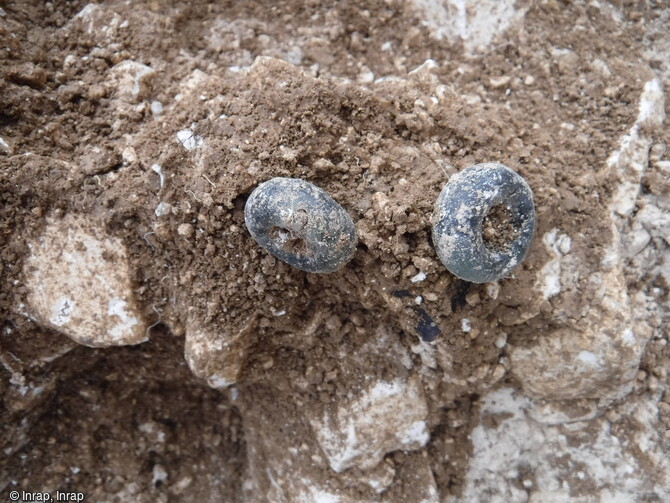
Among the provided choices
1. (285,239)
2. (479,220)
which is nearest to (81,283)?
(285,239)

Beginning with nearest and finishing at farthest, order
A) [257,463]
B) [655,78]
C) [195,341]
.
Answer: [195,341] < [655,78] < [257,463]

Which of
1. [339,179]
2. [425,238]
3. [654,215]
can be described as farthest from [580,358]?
[339,179]

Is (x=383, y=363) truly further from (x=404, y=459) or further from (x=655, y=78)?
(x=655, y=78)

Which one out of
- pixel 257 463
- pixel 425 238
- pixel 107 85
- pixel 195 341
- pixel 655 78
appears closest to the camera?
pixel 425 238

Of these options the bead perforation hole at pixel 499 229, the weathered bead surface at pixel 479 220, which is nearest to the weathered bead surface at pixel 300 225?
the weathered bead surface at pixel 479 220

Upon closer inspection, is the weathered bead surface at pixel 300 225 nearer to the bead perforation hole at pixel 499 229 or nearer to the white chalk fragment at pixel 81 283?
the bead perforation hole at pixel 499 229

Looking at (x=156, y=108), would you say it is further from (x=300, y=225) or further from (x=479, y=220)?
(x=479, y=220)

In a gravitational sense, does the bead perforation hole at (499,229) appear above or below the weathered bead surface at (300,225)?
below

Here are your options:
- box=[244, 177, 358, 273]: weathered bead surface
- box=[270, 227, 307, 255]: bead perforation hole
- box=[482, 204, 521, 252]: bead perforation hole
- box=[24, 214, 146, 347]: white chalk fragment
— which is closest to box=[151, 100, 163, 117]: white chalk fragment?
box=[24, 214, 146, 347]: white chalk fragment
